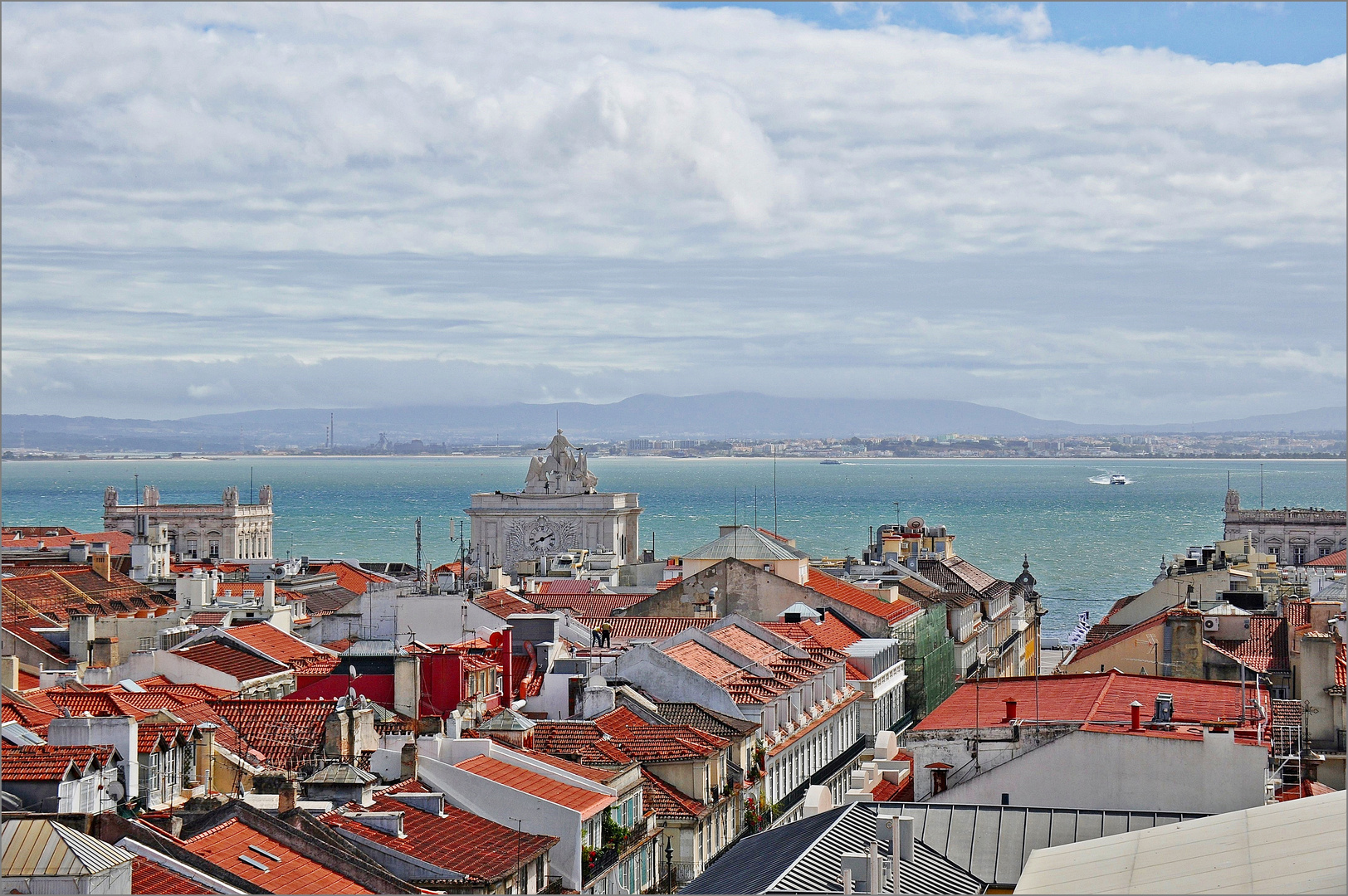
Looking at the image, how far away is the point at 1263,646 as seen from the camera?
131 ft

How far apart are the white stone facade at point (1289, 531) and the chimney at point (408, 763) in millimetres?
87906

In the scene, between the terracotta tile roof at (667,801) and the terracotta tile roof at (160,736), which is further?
the terracotta tile roof at (667,801)

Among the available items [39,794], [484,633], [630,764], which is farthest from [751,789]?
[39,794]

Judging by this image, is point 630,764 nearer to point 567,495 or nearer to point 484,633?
point 484,633

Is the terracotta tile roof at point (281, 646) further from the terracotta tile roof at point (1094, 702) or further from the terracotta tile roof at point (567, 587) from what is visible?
the terracotta tile roof at point (567, 587)

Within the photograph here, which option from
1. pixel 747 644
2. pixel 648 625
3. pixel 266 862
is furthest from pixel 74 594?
pixel 266 862

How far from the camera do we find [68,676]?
36.2 metres

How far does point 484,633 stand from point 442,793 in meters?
16.8

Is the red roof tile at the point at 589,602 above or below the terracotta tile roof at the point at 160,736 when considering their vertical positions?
below

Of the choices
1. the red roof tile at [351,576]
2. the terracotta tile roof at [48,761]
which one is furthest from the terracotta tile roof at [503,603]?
the red roof tile at [351,576]

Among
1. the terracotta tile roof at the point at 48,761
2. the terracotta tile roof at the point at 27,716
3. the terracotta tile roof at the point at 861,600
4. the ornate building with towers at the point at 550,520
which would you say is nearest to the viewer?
the terracotta tile roof at the point at 48,761

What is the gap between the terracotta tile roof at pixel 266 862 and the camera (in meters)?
19.4

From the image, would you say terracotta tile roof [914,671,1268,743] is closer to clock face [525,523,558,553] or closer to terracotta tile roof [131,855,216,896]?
terracotta tile roof [131,855,216,896]

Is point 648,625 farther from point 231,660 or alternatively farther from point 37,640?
point 37,640
